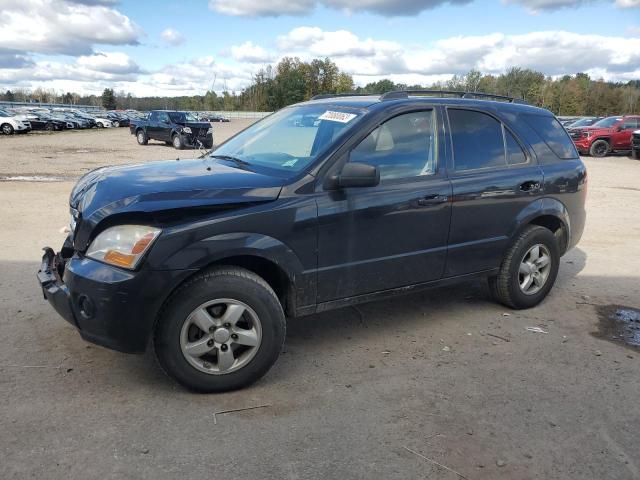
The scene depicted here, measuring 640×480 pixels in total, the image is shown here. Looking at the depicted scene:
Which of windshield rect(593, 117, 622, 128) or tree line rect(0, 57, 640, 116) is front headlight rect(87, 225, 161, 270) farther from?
tree line rect(0, 57, 640, 116)

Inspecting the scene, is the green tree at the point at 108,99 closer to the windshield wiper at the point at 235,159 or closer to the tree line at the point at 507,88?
the tree line at the point at 507,88

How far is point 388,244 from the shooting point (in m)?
3.90

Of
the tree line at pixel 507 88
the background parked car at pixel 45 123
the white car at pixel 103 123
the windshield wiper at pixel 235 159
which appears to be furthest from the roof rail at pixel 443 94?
the tree line at pixel 507 88

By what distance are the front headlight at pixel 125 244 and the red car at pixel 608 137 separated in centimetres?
2336

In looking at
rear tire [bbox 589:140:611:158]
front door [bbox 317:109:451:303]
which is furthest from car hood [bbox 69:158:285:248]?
rear tire [bbox 589:140:611:158]

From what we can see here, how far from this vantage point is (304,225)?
138 inches

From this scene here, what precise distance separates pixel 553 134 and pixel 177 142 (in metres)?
20.7

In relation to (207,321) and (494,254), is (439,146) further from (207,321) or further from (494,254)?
(207,321)

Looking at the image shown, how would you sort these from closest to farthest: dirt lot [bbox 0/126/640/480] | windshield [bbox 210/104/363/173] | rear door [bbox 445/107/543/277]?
dirt lot [bbox 0/126/640/480] → windshield [bbox 210/104/363/173] → rear door [bbox 445/107/543/277]

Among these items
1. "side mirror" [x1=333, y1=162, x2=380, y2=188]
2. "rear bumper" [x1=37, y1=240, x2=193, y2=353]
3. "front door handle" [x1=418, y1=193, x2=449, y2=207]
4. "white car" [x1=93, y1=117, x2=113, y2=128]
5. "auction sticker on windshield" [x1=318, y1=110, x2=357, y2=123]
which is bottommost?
"white car" [x1=93, y1=117, x2=113, y2=128]

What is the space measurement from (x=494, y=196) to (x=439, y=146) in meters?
0.65

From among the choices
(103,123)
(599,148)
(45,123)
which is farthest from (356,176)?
(103,123)

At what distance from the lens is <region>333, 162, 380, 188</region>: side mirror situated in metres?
3.53

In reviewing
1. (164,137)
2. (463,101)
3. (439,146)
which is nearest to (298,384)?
(439,146)
